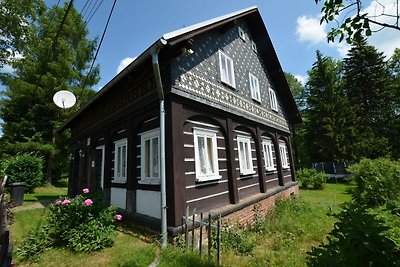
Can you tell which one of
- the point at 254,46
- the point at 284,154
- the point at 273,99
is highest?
the point at 254,46

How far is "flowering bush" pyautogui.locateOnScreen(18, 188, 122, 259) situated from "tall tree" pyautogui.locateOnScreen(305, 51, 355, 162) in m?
29.2

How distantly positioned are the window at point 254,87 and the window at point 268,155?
7.72 ft

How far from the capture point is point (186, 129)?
674cm

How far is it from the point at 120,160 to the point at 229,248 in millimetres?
5100

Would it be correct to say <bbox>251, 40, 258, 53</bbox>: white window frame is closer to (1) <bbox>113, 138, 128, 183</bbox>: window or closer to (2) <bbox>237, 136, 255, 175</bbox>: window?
(2) <bbox>237, 136, 255, 175</bbox>: window

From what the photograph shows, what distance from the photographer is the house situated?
20.0ft

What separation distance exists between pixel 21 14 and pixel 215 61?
996 centimetres

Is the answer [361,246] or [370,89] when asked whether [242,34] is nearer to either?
[361,246]

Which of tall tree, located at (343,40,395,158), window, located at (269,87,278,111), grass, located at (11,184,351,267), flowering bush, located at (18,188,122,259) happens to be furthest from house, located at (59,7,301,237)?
tall tree, located at (343,40,395,158)

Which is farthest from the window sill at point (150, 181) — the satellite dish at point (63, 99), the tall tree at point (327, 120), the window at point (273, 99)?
the tall tree at point (327, 120)

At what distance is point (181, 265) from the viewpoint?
4.43 m

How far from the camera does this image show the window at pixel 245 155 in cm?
943

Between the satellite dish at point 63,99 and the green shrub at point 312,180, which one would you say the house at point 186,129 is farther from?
the green shrub at point 312,180

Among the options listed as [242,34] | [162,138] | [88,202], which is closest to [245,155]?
[162,138]
